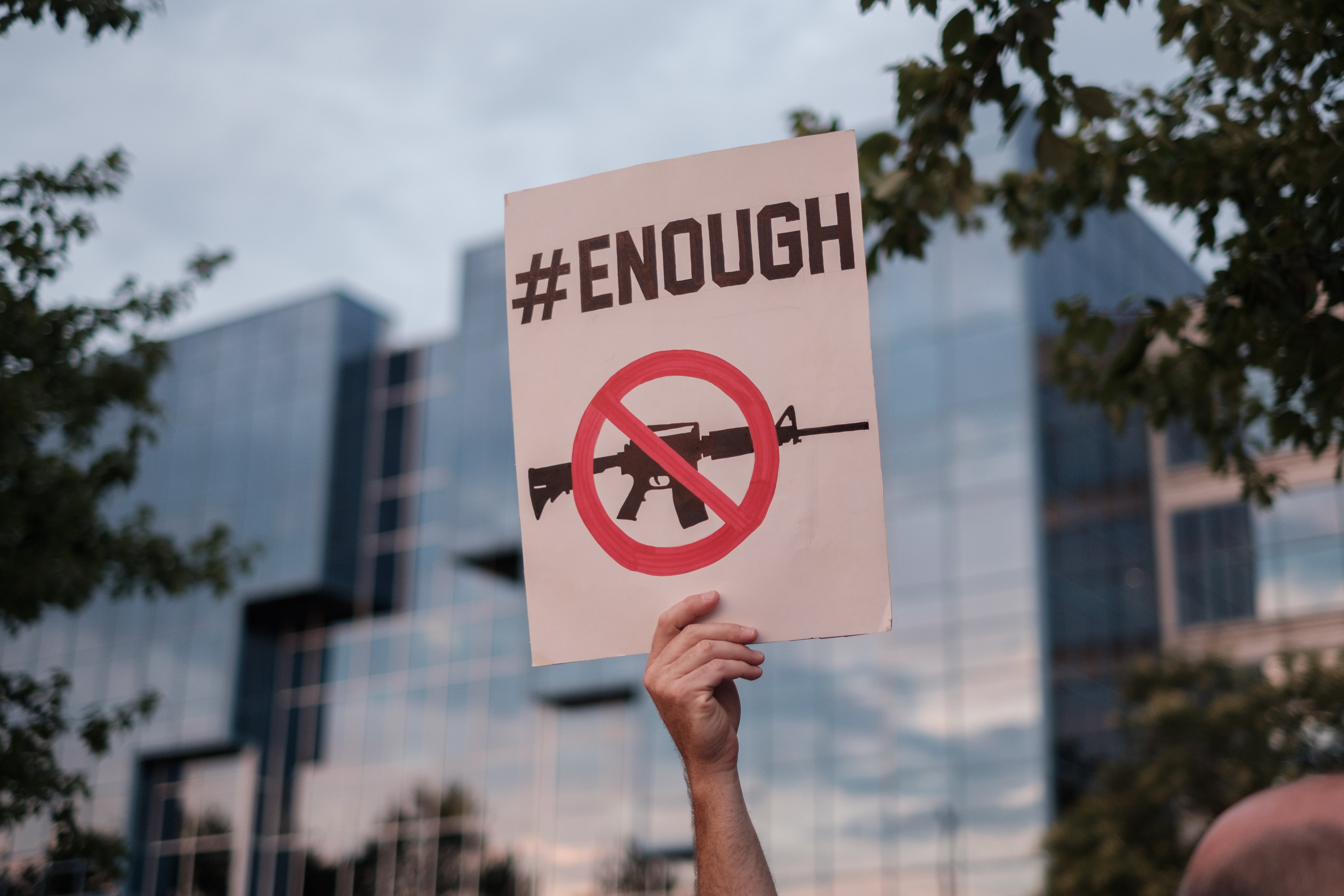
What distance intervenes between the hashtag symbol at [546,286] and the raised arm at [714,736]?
732 mm

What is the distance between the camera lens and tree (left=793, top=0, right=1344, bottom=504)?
4125 mm

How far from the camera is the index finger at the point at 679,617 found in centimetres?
249

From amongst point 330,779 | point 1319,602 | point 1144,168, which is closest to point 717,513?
point 1144,168

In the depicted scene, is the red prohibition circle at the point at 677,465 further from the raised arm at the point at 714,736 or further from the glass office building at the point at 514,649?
the glass office building at the point at 514,649

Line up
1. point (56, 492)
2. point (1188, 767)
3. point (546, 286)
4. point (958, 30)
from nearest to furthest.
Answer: point (546, 286), point (958, 30), point (56, 492), point (1188, 767)

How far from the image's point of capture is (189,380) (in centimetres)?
3981

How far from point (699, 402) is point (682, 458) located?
0.11m

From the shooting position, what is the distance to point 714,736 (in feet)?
7.77

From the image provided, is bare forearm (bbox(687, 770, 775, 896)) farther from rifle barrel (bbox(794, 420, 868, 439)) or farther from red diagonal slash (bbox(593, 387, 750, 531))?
rifle barrel (bbox(794, 420, 868, 439))

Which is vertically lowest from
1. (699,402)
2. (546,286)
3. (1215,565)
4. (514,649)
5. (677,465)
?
(677,465)

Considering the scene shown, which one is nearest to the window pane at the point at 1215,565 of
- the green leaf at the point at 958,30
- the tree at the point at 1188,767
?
the tree at the point at 1188,767

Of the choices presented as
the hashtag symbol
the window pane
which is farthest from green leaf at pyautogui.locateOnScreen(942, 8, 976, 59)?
the window pane

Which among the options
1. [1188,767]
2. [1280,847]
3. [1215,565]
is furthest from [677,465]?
[1215,565]

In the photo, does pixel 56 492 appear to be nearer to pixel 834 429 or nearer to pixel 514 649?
pixel 834 429
